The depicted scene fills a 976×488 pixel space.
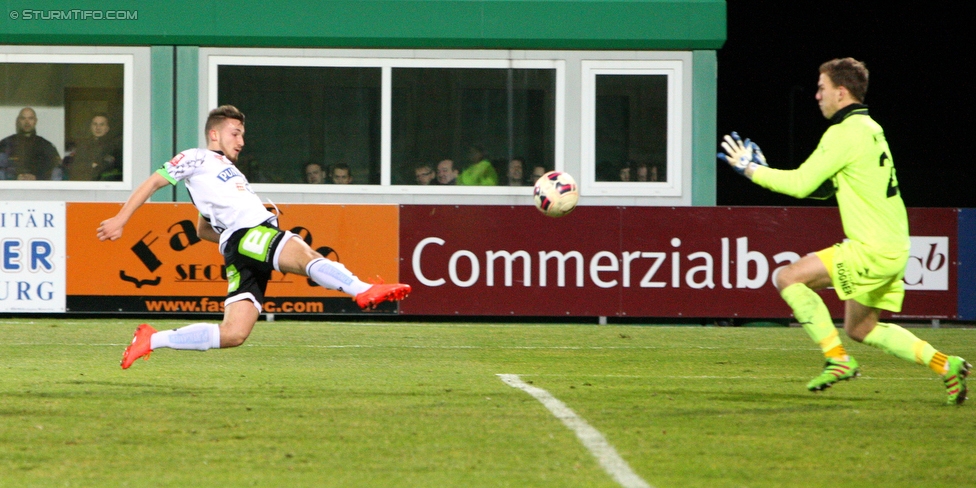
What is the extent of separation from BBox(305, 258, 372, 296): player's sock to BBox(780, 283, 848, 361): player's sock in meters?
2.52

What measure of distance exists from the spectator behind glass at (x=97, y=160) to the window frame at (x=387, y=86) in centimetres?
121

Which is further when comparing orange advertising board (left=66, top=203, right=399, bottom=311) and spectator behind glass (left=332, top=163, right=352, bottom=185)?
spectator behind glass (left=332, top=163, right=352, bottom=185)

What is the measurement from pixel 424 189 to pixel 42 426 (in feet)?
31.6

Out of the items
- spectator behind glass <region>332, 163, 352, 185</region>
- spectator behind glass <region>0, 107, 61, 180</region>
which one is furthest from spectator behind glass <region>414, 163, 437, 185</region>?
spectator behind glass <region>0, 107, 61, 180</region>

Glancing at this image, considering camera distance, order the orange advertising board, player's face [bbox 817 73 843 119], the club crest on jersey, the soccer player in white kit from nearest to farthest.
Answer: player's face [bbox 817 73 843 119], the soccer player in white kit, the club crest on jersey, the orange advertising board

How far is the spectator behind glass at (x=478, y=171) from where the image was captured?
15.5 m

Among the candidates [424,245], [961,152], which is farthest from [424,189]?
[961,152]

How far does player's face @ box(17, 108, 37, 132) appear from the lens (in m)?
15.4

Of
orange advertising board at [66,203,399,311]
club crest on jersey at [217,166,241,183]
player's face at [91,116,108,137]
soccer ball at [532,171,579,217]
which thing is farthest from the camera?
player's face at [91,116,108,137]

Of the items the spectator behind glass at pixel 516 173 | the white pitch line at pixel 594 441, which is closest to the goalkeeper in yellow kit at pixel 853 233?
the white pitch line at pixel 594 441

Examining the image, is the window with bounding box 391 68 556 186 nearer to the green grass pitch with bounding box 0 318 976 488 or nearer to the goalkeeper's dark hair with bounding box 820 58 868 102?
the green grass pitch with bounding box 0 318 976 488

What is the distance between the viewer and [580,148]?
15508mm

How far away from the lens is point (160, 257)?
13.2 m

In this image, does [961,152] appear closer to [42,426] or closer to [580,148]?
[580,148]
